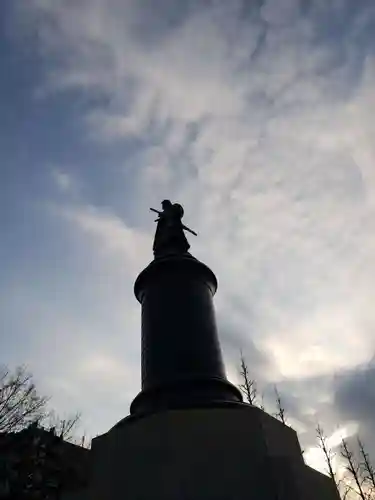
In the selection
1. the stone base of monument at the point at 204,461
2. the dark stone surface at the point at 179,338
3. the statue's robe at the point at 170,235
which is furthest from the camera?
the statue's robe at the point at 170,235

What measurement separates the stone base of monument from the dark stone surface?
0.52 meters

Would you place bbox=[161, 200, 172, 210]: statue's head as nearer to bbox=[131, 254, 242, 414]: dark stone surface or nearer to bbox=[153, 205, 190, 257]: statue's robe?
bbox=[153, 205, 190, 257]: statue's robe

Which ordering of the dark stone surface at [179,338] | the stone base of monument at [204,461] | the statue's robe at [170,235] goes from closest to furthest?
the stone base of monument at [204,461] → the dark stone surface at [179,338] → the statue's robe at [170,235]

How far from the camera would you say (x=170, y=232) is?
27.4ft

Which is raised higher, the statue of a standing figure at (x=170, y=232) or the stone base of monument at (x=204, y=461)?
the statue of a standing figure at (x=170, y=232)

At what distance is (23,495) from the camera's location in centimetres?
479

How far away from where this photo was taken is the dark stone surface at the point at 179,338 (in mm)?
5953

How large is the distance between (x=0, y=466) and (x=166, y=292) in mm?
3226

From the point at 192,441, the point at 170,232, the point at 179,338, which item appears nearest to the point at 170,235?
the point at 170,232

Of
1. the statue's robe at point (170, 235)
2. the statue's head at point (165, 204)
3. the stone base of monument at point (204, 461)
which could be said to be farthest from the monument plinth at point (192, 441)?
the statue's head at point (165, 204)

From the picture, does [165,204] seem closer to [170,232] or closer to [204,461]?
[170,232]

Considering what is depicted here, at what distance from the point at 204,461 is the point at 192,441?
24 cm

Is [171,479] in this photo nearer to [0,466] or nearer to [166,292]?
[0,466]

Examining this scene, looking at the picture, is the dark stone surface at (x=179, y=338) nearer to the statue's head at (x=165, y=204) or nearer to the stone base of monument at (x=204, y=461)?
the stone base of monument at (x=204, y=461)
